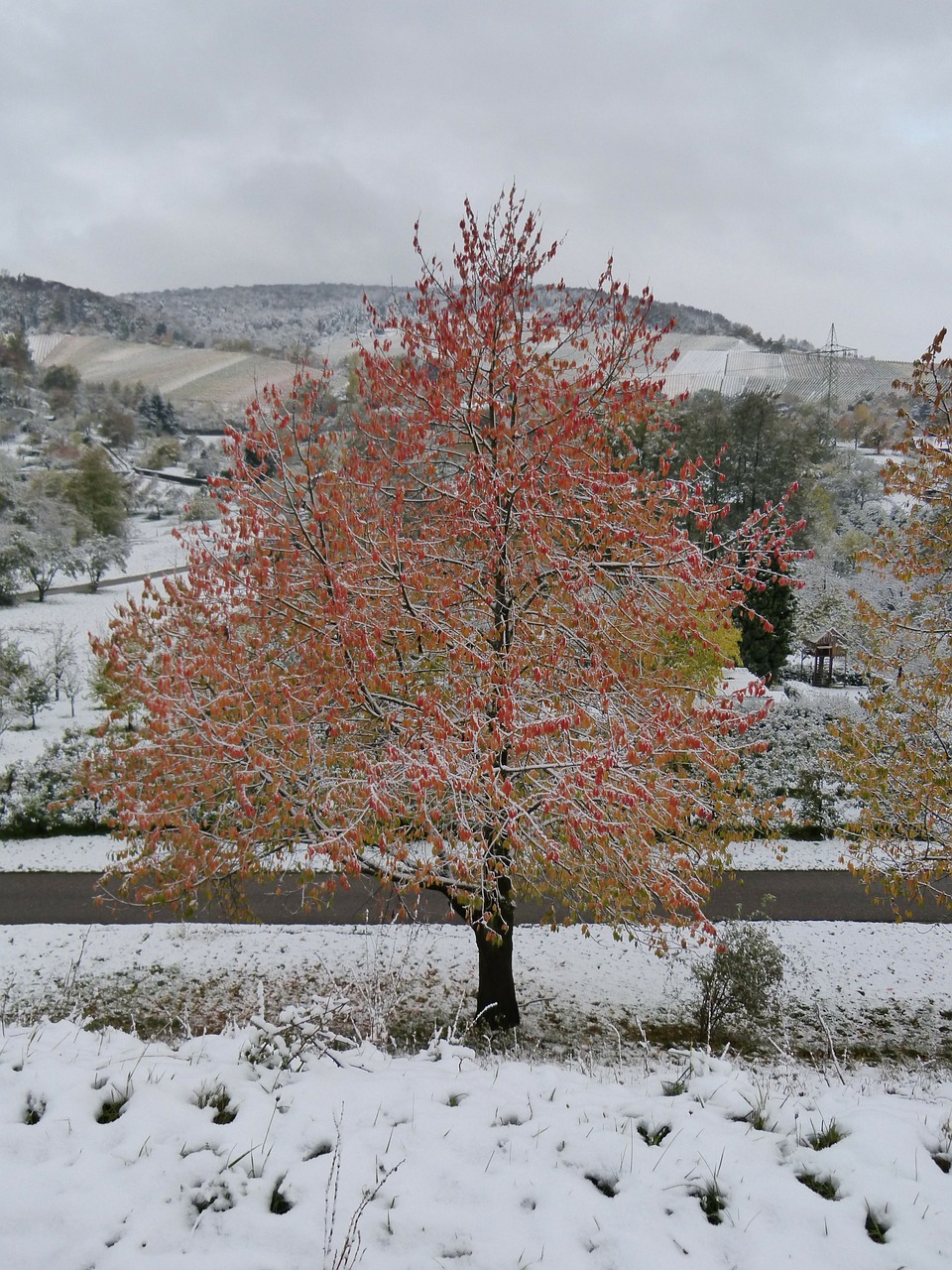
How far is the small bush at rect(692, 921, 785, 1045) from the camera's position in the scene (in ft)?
27.0

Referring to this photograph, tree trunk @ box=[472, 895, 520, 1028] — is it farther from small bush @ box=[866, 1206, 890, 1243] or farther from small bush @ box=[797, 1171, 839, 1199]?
small bush @ box=[866, 1206, 890, 1243]

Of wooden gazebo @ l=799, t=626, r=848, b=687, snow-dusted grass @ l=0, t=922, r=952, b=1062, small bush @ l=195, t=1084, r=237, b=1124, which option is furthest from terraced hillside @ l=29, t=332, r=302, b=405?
small bush @ l=195, t=1084, r=237, b=1124

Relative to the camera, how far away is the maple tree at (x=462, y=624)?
608 centimetres

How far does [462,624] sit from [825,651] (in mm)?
25667

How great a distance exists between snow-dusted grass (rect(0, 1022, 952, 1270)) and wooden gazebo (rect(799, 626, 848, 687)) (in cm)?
2662

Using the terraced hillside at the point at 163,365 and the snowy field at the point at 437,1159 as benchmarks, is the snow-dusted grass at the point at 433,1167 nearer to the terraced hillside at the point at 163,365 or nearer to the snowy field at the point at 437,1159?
the snowy field at the point at 437,1159

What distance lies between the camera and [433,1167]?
3.27 metres

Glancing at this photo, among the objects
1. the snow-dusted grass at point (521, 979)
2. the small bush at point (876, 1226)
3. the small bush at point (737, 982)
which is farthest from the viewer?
the snow-dusted grass at point (521, 979)

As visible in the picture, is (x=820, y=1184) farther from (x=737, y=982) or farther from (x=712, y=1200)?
(x=737, y=982)

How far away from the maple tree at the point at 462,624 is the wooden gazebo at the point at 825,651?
2342 cm

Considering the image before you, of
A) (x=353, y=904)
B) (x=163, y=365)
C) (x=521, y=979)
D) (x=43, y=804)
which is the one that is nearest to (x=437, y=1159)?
(x=521, y=979)

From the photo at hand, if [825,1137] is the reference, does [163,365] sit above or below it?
above

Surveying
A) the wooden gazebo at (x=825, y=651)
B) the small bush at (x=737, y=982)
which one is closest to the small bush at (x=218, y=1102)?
the small bush at (x=737, y=982)

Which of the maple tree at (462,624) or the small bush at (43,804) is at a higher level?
the maple tree at (462,624)
